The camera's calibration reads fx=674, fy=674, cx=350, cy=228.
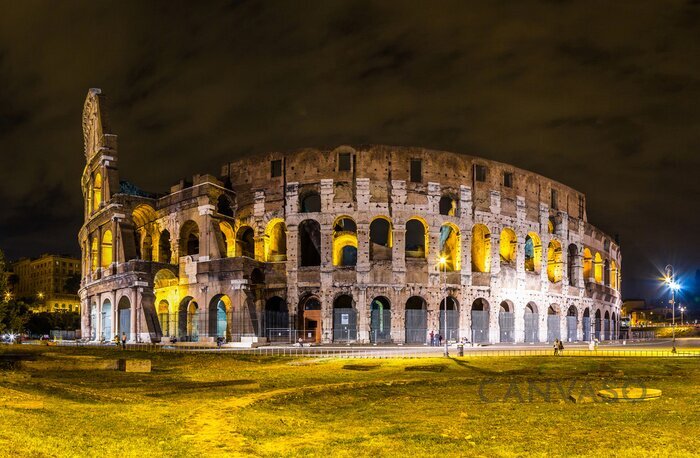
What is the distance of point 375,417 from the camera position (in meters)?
11.4

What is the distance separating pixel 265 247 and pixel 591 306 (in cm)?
2872

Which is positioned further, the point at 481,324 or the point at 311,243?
the point at 311,243

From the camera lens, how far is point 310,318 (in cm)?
4306

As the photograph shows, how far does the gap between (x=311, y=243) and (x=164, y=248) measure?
39.2 feet

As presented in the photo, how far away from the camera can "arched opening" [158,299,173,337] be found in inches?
1829

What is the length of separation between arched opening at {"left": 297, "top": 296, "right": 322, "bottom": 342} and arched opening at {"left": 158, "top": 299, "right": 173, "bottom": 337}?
9.91m

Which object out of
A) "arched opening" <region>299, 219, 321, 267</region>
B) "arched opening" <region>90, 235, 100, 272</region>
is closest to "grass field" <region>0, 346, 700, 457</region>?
"arched opening" <region>299, 219, 321, 267</region>

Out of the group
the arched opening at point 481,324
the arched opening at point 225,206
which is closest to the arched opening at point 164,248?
the arched opening at point 225,206

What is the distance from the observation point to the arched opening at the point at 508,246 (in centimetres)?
4694

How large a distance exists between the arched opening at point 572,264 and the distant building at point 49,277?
93.4 meters

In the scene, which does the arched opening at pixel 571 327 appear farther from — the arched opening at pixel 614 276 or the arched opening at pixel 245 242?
the arched opening at pixel 245 242

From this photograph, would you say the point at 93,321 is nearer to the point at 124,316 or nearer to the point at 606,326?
the point at 124,316

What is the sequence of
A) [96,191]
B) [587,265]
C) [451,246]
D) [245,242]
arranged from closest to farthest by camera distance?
1. [451,246]
2. [245,242]
3. [96,191]
4. [587,265]

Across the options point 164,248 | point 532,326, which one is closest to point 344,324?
point 532,326
